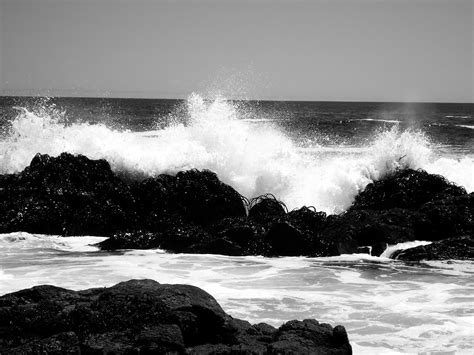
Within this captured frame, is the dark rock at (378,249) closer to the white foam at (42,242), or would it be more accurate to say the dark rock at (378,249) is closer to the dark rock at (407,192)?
the dark rock at (407,192)

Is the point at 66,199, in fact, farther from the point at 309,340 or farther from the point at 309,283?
the point at 309,340

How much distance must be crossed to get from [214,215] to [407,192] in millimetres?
3848

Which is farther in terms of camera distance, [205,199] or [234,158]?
[234,158]

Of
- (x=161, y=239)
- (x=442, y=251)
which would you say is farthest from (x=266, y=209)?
(x=442, y=251)

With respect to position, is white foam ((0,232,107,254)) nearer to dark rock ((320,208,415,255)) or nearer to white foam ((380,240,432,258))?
dark rock ((320,208,415,255))

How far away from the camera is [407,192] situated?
12.3 metres

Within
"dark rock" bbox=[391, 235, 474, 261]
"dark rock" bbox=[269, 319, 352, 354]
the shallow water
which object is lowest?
the shallow water

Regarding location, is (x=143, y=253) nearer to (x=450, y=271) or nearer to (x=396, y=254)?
(x=396, y=254)

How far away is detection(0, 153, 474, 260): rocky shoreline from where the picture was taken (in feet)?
32.1

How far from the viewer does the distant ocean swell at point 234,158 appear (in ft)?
44.5

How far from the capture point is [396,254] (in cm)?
953

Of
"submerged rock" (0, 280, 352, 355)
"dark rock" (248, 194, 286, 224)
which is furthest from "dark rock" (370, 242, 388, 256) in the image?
"submerged rock" (0, 280, 352, 355)

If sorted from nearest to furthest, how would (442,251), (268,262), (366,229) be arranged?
(268,262), (442,251), (366,229)

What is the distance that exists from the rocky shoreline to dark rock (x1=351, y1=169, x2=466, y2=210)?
2 centimetres
